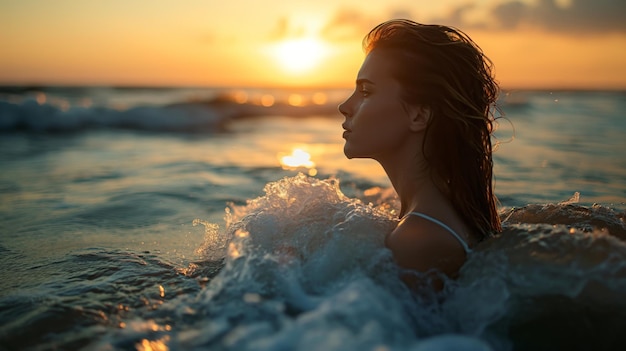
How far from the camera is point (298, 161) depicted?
9.76 m

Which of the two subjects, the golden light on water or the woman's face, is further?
the golden light on water

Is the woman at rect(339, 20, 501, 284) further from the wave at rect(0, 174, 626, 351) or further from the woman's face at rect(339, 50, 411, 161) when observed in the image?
the wave at rect(0, 174, 626, 351)

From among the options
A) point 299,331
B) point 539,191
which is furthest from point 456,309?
point 539,191

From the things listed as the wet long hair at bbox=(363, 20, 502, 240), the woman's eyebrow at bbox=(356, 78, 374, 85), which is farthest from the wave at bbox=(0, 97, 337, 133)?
the wet long hair at bbox=(363, 20, 502, 240)

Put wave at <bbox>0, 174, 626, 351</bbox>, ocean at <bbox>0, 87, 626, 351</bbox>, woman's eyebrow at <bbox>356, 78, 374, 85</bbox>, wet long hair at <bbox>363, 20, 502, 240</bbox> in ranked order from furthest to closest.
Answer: woman's eyebrow at <bbox>356, 78, 374, 85</bbox> → wet long hair at <bbox>363, 20, 502, 240</bbox> → ocean at <bbox>0, 87, 626, 351</bbox> → wave at <bbox>0, 174, 626, 351</bbox>

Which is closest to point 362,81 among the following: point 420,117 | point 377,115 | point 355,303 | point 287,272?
point 377,115

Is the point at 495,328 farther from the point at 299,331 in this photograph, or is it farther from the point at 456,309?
the point at 299,331

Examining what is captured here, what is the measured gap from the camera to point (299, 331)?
7.11ft

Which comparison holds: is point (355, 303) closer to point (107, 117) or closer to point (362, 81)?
point (362, 81)

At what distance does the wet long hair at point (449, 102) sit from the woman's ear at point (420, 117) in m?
0.02

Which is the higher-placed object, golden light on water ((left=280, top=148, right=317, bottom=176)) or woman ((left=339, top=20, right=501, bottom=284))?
woman ((left=339, top=20, right=501, bottom=284))

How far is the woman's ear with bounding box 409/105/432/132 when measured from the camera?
2984mm

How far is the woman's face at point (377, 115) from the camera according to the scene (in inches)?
119

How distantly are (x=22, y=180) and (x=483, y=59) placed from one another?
22.0 ft
